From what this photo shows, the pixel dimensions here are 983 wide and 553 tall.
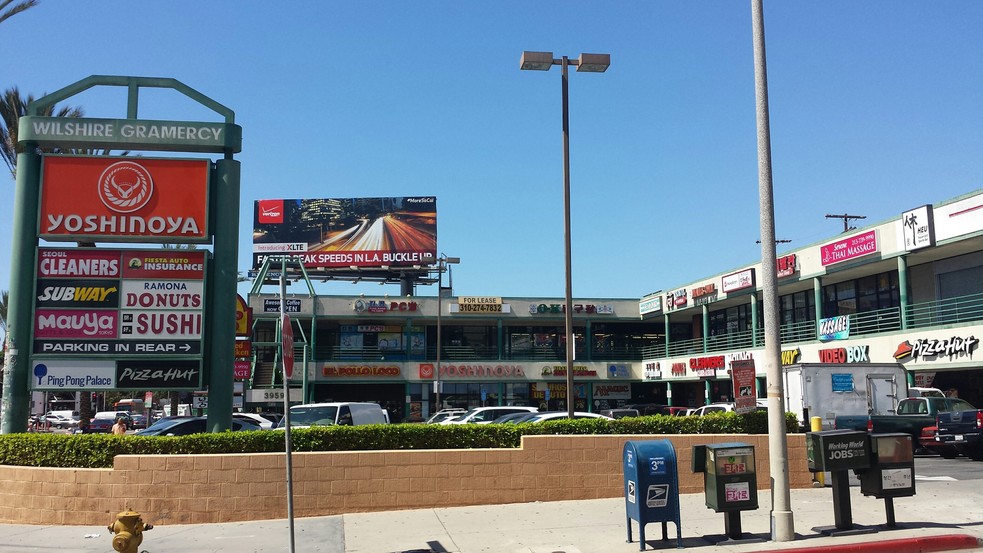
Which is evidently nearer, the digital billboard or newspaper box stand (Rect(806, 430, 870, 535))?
newspaper box stand (Rect(806, 430, 870, 535))

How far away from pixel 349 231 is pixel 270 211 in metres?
6.08

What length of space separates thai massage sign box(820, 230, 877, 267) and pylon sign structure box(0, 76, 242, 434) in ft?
75.9

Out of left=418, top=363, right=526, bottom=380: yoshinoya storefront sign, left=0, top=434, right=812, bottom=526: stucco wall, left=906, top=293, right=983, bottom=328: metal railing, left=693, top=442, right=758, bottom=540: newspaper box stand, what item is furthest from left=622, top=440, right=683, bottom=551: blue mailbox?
left=418, top=363, right=526, bottom=380: yoshinoya storefront sign

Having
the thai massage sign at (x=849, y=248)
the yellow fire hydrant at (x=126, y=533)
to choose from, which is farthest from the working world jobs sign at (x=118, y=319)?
the thai massage sign at (x=849, y=248)

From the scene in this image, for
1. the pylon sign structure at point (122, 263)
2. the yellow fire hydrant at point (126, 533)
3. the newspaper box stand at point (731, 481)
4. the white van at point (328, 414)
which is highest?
the pylon sign structure at point (122, 263)

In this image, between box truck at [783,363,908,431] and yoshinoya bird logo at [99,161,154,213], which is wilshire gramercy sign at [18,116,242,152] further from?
box truck at [783,363,908,431]

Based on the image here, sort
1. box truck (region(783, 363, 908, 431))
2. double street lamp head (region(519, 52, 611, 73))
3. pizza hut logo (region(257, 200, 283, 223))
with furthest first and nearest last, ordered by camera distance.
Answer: pizza hut logo (region(257, 200, 283, 223)), box truck (region(783, 363, 908, 431)), double street lamp head (region(519, 52, 611, 73))

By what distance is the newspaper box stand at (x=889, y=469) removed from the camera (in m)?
11.2

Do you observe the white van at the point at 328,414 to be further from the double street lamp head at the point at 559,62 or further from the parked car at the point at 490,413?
the double street lamp head at the point at 559,62

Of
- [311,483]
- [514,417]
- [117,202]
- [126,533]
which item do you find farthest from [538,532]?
[514,417]

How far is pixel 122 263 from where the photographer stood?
49.2 ft

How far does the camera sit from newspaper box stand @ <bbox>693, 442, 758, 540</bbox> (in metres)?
10.9

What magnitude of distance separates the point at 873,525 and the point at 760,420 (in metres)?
4.90

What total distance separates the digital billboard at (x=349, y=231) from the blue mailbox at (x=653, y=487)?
146 ft
